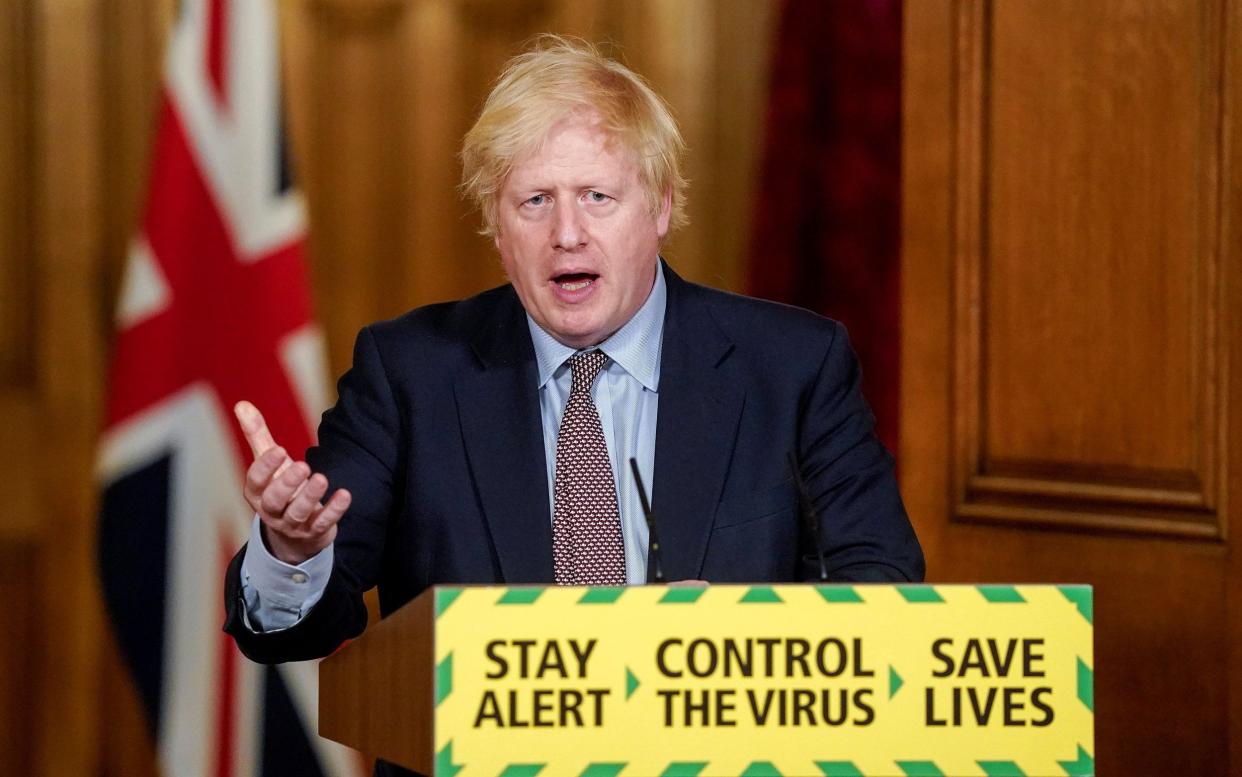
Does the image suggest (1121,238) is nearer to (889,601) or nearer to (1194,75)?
(1194,75)

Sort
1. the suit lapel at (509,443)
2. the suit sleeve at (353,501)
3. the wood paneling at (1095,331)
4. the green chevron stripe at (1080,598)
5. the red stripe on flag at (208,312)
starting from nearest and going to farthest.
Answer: the green chevron stripe at (1080,598)
the suit sleeve at (353,501)
the suit lapel at (509,443)
the wood paneling at (1095,331)
the red stripe on flag at (208,312)

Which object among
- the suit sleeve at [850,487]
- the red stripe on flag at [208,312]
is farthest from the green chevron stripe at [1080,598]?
the red stripe on flag at [208,312]

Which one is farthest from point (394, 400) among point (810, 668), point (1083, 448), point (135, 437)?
point (135, 437)

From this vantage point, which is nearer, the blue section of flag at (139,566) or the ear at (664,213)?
the ear at (664,213)

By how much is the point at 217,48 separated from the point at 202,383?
73 centimetres

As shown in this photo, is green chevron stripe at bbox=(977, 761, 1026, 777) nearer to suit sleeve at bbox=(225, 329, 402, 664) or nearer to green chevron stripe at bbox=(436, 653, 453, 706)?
green chevron stripe at bbox=(436, 653, 453, 706)

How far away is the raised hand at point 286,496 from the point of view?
1.40 meters

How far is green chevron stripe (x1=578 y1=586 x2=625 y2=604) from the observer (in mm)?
1189

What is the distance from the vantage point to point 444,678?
3.83 feet

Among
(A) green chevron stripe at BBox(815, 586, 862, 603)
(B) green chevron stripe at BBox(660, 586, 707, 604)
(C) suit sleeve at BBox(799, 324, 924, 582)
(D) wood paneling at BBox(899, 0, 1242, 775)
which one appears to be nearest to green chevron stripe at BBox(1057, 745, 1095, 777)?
(A) green chevron stripe at BBox(815, 586, 862, 603)

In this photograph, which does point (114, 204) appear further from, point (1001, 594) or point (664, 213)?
point (1001, 594)

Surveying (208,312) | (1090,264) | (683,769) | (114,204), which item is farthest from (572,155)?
(114,204)

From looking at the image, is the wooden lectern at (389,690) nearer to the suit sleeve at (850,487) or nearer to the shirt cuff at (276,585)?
the shirt cuff at (276,585)

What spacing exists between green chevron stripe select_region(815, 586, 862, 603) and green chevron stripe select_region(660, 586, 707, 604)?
0.10 metres
